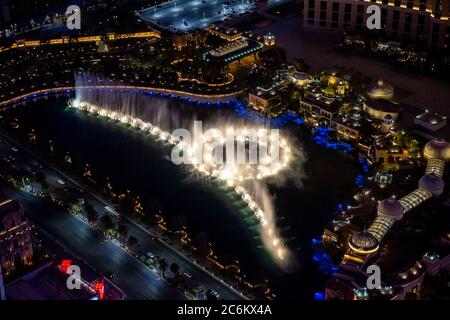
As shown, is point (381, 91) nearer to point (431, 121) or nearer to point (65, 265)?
point (431, 121)

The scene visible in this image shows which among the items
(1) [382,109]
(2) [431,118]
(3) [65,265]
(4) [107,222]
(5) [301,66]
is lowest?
(3) [65,265]

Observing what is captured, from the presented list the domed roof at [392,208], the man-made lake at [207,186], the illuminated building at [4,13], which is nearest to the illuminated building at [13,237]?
the man-made lake at [207,186]

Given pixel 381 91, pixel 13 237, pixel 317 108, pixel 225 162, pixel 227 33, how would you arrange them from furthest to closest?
pixel 227 33, pixel 381 91, pixel 317 108, pixel 225 162, pixel 13 237

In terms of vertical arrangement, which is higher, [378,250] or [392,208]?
[392,208]

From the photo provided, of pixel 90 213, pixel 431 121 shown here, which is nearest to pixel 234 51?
pixel 431 121

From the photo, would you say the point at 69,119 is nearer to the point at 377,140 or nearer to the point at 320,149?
the point at 320,149

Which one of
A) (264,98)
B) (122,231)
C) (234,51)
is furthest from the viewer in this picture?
(234,51)

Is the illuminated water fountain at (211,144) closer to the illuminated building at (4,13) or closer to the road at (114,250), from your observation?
the road at (114,250)
